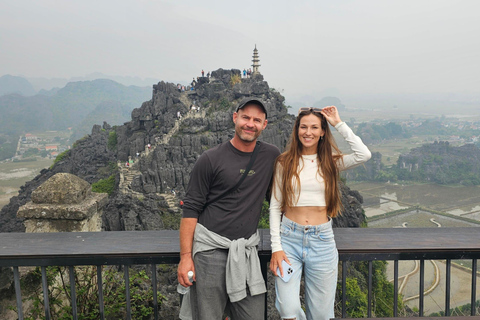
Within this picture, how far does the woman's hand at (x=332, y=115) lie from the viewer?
8.09ft

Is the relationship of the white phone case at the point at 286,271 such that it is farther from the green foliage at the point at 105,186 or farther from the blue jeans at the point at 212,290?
the green foliage at the point at 105,186

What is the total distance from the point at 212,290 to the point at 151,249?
1.57 ft

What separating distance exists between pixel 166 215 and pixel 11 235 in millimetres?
32627

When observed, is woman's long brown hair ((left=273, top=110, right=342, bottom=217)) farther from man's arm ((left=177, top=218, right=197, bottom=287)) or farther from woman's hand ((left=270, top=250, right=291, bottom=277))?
man's arm ((left=177, top=218, right=197, bottom=287))

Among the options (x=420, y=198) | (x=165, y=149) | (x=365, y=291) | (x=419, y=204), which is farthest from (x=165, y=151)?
(x=420, y=198)

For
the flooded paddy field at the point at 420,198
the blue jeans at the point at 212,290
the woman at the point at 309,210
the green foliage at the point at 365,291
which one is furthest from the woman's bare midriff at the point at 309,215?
the flooded paddy field at the point at 420,198

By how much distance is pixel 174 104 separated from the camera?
49.2 meters

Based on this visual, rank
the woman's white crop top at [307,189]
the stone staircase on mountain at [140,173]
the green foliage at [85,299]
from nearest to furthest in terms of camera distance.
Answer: the woman's white crop top at [307,189] < the green foliage at [85,299] < the stone staircase on mountain at [140,173]

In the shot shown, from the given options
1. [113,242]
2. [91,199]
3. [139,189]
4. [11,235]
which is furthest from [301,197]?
[139,189]

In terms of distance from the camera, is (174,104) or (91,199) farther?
(174,104)

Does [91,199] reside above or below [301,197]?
below

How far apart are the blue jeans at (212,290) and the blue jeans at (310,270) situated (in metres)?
0.20

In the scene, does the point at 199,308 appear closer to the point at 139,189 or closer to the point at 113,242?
the point at 113,242

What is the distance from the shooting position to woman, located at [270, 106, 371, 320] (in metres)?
2.25
